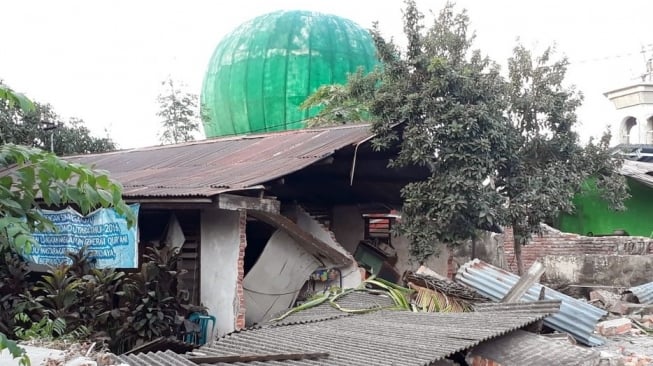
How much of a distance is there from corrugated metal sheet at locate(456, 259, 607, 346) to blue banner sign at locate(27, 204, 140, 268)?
4.62m

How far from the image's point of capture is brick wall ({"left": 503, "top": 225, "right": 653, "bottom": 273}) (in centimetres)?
1341

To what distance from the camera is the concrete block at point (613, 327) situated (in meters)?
8.25

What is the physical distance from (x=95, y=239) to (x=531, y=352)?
536cm

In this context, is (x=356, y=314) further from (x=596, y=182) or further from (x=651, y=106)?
(x=651, y=106)

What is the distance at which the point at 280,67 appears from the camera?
18219 mm

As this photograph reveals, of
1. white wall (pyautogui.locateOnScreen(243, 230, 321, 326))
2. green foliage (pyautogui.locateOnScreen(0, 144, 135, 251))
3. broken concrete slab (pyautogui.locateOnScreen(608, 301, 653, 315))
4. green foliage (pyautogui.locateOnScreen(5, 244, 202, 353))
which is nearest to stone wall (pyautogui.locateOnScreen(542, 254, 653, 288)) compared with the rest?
broken concrete slab (pyautogui.locateOnScreen(608, 301, 653, 315))

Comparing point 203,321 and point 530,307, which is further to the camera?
point 203,321

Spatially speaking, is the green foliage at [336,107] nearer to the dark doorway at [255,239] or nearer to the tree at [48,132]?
the dark doorway at [255,239]

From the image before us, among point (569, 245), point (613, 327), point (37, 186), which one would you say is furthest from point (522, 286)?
point (569, 245)

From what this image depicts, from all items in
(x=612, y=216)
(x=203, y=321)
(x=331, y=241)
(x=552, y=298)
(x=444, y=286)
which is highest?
(x=612, y=216)

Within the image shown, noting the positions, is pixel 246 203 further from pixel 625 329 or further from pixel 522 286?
pixel 625 329

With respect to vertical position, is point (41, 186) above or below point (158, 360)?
above

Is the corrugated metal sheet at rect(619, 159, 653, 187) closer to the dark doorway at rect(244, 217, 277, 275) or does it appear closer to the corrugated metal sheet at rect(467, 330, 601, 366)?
the dark doorway at rect(244, 217, 277, 275)

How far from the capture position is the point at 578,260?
12.7 metres
